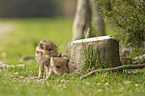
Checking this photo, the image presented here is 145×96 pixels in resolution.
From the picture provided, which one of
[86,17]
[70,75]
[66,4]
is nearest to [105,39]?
[70,75]

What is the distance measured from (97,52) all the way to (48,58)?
1137 millimetres

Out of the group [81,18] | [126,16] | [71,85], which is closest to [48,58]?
[71,85]

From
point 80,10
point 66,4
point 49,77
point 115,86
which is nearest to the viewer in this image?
point 115,86

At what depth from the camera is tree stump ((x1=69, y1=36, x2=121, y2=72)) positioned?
570 centimetres

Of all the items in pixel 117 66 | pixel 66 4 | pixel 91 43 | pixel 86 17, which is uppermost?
pixel 66 4

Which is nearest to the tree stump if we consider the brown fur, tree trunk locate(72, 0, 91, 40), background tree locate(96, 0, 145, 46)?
background tree locate(96, 0, 145, 46)

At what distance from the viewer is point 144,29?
5688mm

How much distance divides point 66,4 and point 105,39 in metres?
39.9

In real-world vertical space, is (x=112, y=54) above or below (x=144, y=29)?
below

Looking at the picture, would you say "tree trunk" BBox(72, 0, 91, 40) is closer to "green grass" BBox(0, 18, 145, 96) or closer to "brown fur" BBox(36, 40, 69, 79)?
"green grass" BBox(0, 18, 145, 96)

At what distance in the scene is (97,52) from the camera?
5727mm

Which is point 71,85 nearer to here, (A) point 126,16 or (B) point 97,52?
(B) point 97,52

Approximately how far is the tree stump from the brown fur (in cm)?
45

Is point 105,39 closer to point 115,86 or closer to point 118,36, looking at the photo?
point 118,36
